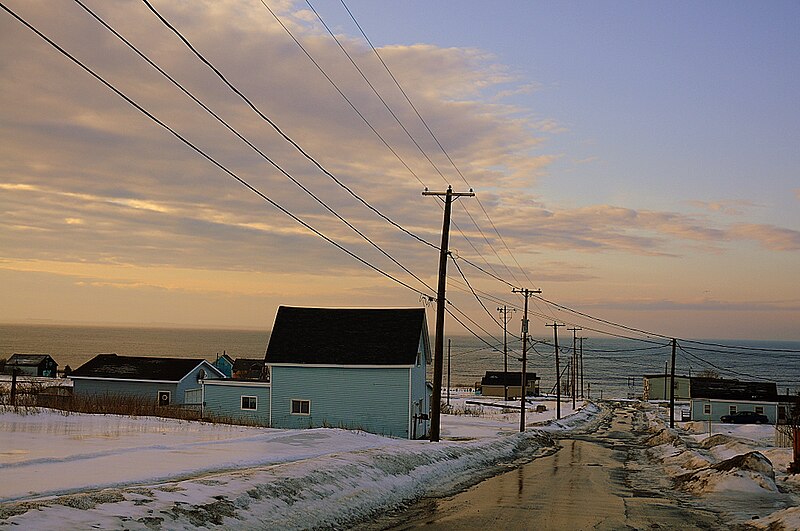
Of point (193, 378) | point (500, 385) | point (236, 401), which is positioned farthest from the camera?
point (500, 385)

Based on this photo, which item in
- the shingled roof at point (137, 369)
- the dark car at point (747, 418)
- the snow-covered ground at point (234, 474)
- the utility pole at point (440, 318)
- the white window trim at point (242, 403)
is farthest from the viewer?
the dark car at point (747, 418)

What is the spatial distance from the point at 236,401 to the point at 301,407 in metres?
5.60

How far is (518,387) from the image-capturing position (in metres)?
134

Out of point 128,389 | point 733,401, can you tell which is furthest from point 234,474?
point 733,401

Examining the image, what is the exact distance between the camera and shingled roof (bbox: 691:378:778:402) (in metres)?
92.1

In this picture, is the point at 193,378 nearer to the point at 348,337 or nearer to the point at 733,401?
the point at 348,337

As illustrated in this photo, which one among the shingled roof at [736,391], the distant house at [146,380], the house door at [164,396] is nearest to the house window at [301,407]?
the distant house at [146,380]

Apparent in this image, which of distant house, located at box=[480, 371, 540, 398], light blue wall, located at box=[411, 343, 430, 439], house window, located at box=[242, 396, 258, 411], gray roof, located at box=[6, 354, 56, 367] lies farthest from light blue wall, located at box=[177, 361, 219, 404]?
distant house, located at box=[480, 371, 540, 398]

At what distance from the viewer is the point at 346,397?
4881 cm

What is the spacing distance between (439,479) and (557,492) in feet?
12.1

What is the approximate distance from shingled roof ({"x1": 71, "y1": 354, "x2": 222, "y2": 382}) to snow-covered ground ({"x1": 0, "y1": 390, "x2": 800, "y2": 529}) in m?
26.1

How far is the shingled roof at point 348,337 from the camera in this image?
49.1m

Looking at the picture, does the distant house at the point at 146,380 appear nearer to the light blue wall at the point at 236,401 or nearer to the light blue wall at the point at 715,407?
the light blue wall at the point at 236,401

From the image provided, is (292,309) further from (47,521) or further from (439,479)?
(47,521)
